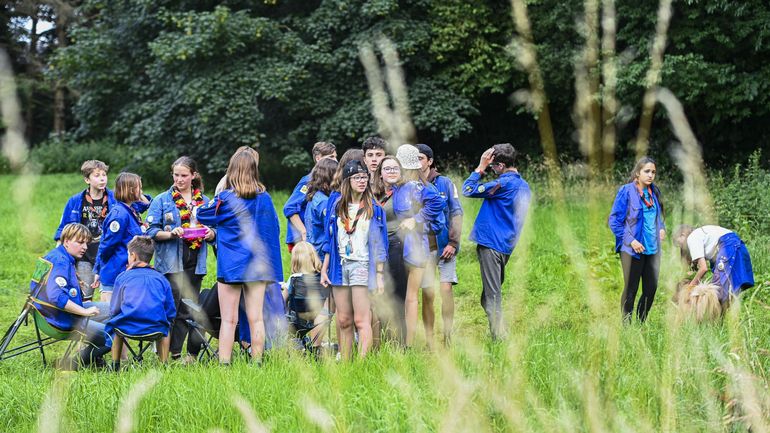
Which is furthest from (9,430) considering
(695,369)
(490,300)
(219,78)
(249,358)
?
(219,78)

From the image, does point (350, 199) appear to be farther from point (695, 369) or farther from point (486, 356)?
point (695, 369)

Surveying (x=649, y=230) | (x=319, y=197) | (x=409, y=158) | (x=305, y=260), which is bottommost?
(x=305, y=260)

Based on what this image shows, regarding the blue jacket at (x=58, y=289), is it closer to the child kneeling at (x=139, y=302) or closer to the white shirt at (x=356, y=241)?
the child kneeling at (x=139, y=302)

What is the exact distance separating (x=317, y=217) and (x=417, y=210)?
2.69ft

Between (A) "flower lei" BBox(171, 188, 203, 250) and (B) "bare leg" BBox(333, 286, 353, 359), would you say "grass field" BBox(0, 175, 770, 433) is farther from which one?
(A) "flower lei" BBox(171, 188, 203, 250)

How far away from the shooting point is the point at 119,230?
7.28 meters

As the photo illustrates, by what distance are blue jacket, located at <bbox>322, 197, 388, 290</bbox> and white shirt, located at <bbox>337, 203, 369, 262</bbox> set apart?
0.03 metres

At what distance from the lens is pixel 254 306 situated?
21.7 feet

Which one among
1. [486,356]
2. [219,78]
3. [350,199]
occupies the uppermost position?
[219,78]

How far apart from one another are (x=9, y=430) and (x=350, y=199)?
2793mm

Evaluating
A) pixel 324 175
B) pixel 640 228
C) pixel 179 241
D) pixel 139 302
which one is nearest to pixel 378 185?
pixel 324 175

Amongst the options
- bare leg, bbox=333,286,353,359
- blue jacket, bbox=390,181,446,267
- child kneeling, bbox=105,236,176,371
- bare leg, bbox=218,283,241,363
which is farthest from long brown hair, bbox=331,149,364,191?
child kneeling, bbox=105,236,176,371

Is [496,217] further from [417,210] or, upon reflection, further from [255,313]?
[255,313]

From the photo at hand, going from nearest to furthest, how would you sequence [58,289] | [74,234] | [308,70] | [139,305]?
[139,305]
[58,289]
[74,234]
[308,70]
